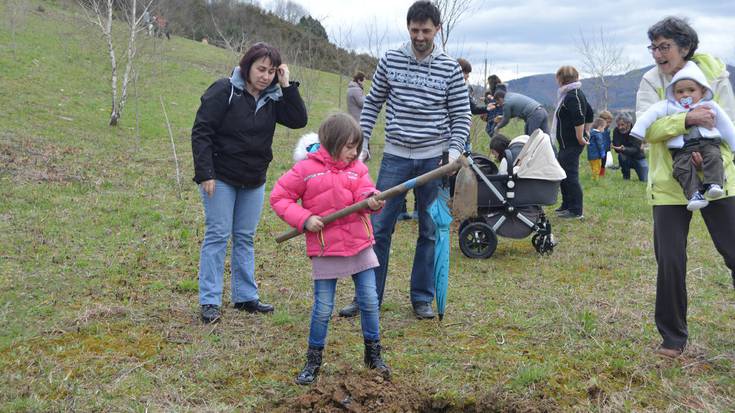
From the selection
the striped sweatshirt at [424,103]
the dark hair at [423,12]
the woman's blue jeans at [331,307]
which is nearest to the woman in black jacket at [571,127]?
the striped sweatshirt at [424,103]

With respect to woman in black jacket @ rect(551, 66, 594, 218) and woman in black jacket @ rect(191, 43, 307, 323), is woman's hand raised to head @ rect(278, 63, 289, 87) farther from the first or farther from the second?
woman in black jacket @ rect(551, 66, 594, 218)

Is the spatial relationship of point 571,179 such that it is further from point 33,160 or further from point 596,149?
point 33,160

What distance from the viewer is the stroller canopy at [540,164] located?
22.1 ft

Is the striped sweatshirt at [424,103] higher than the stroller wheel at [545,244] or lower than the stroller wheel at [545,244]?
higher

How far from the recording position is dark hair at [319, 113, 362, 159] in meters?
3.49

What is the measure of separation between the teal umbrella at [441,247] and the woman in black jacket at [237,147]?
3.75 feet

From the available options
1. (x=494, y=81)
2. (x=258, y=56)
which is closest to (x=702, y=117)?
(x=258, y=56)

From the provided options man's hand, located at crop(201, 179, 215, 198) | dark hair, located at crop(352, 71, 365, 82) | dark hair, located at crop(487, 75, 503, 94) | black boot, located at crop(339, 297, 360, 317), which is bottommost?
black boot, located at crop(339, 297, 360, 317)

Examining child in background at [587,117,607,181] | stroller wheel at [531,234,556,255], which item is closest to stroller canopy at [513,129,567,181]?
stroller wheel at [531,234,556,255]

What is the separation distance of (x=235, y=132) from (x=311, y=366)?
5.54 ft

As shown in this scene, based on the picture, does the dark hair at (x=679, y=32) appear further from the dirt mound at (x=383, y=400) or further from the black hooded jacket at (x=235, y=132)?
the black hooded jacket at (x=235, y=132)

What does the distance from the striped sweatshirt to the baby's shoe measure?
4.92 ft

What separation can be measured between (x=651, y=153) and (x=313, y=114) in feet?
75.7

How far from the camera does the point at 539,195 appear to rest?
6.84m
